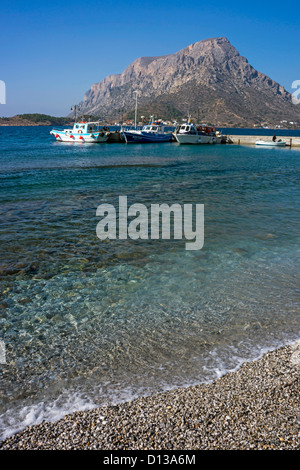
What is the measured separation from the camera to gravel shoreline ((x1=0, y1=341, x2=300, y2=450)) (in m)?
3.77

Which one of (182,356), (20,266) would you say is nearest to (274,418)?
(182,356)

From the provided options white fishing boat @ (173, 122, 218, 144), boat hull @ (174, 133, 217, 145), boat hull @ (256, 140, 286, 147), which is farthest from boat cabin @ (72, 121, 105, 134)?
boat hull @ (256, 140, 286, 147)

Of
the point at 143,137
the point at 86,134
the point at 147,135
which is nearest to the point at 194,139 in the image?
the point at 147,135

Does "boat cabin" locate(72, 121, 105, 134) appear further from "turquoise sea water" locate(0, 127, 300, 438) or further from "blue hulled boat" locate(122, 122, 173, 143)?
"turquoise sea water" locate(0, 127, 300, 438)

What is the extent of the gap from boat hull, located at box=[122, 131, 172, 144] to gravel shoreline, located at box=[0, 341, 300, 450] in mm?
71325

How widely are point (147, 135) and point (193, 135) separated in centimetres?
1155

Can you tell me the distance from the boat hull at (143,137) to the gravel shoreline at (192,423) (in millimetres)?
71325

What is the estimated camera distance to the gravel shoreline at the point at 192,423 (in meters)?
3.77

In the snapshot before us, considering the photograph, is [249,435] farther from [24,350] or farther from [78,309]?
[78,309]

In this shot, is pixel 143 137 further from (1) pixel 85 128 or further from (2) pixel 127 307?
(2) pixel 127 307

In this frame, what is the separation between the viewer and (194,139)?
8150cm

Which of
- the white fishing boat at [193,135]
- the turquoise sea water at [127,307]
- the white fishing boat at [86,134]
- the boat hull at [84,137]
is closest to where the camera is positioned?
the turquoise sea water at [127,307]

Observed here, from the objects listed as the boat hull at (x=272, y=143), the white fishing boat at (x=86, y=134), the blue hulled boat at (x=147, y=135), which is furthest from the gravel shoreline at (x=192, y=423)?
the boat hull at (x=272, y=143)

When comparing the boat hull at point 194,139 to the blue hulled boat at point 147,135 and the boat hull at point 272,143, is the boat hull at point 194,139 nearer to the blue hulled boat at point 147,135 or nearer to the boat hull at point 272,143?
the blue hulled boat at point 147,135
